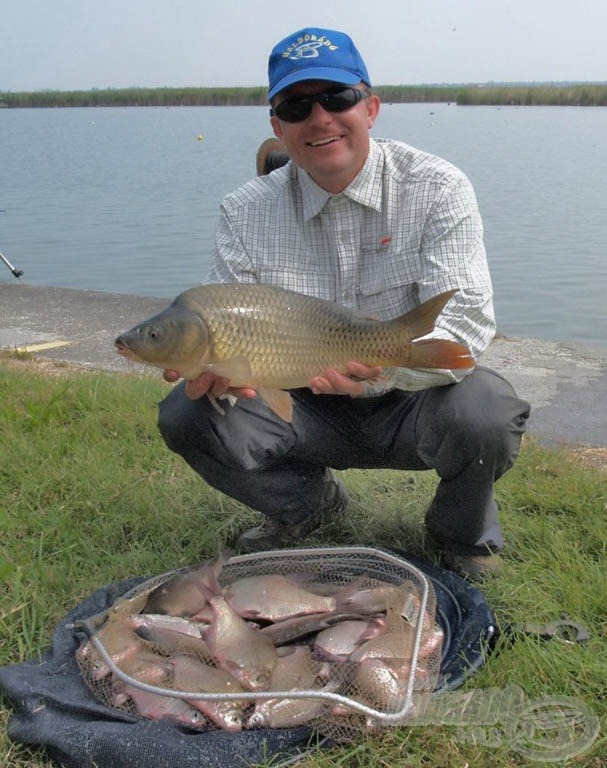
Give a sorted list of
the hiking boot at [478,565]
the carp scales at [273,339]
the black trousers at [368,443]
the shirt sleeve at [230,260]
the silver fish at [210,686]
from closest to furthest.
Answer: the silver fish at [210,686] → the carp scales at [273,339] → the black trousers at [368,443] → the hiking boot at [478,565] → the shirt sleeve at [230,260]

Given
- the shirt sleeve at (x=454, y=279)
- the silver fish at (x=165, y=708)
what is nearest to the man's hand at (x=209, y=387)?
the shirt sleeve at (x=454, y=279)

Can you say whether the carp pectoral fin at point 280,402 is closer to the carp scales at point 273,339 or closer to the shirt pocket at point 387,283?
the carp scales at point 273,339

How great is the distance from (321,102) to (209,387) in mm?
892

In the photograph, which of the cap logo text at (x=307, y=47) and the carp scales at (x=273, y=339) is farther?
the cap logo text at (x=307, y=47)

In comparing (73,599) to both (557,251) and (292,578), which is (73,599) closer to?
(292,578)

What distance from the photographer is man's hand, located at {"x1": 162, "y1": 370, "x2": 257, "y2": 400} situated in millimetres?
2463

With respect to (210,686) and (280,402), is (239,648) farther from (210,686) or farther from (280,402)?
(280,402)

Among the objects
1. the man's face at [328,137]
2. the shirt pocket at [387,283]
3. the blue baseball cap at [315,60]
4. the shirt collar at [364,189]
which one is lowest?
the shirt pocket at [387,283]

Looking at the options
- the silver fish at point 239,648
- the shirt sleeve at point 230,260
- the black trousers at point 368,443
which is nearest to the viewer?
the silver fish at point 239,648

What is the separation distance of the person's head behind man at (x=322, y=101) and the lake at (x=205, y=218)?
4120 millimetres

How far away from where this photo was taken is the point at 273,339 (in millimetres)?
2369

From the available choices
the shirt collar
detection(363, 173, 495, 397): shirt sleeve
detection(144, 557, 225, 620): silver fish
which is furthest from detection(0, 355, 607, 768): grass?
the shirt collar

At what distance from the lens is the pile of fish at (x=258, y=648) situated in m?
2.08

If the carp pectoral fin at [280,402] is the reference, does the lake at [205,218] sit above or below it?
below
